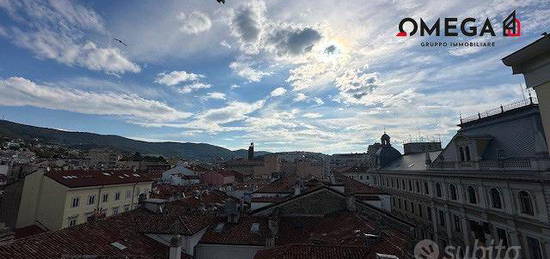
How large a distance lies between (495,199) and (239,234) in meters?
21.9

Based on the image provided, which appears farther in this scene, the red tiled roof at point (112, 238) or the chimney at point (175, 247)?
the chimney at point (175, 247)

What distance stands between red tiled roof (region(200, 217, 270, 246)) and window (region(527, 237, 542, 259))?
1940cm

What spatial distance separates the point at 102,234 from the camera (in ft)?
60.0

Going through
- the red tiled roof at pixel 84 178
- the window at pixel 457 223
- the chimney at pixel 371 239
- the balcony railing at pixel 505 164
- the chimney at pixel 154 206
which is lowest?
the window at pixel 457 223

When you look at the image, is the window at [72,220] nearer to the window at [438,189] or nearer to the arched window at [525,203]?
the arched window at [525,203]

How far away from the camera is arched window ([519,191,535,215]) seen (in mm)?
21359

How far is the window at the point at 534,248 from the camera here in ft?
68.8

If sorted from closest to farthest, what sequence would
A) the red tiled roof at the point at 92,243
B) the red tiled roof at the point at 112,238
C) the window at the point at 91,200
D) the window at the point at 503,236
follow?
the red tiled roof at the point at 92,243, the red tiled roof at the point at 112,238, the window at the point at 503,236, the window at the point at 91,200

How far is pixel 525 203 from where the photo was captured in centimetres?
2195

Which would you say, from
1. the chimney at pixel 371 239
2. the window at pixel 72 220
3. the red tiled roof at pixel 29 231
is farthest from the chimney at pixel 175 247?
the window at pixel 72 220

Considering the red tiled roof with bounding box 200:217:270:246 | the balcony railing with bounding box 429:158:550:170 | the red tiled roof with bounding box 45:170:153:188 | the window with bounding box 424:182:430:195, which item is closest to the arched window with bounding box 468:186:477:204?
the balcony railing with bounding box 429:158:550:170

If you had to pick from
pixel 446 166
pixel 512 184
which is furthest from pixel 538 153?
pixel 446 166

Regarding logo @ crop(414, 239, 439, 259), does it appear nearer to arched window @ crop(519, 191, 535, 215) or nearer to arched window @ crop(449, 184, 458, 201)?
arched window @ crop(519, 191, 535, 215)

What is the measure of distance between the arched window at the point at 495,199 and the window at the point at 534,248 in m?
3.27
